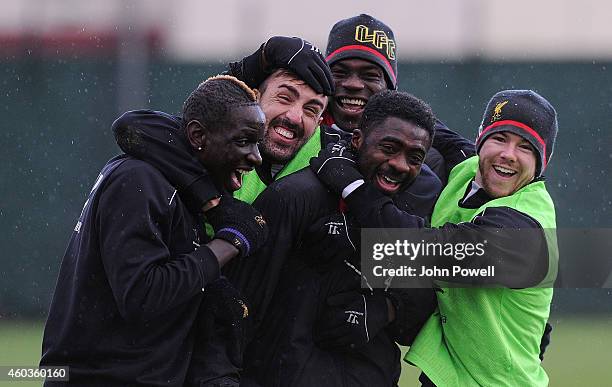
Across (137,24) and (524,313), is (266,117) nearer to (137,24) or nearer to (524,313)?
(524,313)

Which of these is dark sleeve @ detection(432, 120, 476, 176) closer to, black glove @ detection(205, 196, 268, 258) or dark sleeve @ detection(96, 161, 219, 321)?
black glove @ detection(205, 196, 268, 258)

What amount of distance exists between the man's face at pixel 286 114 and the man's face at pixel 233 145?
1.39ft

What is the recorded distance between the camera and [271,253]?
3826 mm

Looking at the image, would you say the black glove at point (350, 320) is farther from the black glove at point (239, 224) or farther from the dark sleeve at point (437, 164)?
the dark sleeve at point (437, 164)

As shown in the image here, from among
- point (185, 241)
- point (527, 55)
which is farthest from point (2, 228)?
point (185, 241)

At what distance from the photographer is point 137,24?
13945mm

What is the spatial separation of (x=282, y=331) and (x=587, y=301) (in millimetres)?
10202

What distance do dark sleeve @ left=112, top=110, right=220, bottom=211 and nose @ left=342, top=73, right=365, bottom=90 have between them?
1.22 metres

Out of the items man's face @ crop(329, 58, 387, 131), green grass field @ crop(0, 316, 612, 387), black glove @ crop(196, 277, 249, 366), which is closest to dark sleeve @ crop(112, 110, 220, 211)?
black glove @ crop(196, 277, 249, 366)

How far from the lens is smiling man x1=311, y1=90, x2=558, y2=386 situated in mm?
3904

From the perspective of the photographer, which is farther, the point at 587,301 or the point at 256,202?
the point at 587,301

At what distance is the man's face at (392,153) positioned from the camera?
3.93m

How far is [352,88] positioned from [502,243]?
113cm

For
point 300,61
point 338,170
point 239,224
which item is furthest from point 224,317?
point 300,61
